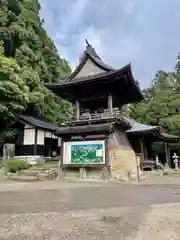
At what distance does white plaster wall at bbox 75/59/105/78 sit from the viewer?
52.6ft

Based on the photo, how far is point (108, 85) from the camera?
15289mm

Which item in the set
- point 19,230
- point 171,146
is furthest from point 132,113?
point 19,230

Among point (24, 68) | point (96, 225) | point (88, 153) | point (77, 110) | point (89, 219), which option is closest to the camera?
point (96, 225)

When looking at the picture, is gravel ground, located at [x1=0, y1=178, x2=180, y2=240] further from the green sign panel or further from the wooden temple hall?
the wooden temple hall

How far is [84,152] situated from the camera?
45.1 feet

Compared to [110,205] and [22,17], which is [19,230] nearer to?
[110,205]

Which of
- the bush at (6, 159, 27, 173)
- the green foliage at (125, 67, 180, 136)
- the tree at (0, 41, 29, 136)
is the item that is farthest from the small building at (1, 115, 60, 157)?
the green foliage at (125, 67, 180, 136)

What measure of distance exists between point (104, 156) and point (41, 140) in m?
10.1

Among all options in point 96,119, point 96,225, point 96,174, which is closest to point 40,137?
point 96,119

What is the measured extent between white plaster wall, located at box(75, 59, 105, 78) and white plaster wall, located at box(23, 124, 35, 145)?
7.63 meters

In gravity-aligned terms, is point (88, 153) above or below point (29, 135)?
below

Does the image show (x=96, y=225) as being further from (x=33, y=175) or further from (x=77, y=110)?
(x=77, y=110)

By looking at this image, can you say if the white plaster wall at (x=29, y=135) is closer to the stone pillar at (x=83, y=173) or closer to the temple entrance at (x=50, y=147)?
the temple entrance at (x=50, y=147)

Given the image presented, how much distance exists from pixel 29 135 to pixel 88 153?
944cm
